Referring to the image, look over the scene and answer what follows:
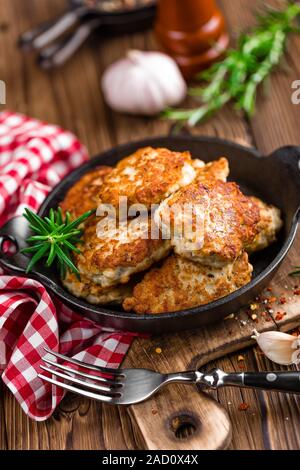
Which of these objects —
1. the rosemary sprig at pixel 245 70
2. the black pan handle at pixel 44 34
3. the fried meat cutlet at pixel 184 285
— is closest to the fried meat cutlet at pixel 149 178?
the fried meat cutlet at pixel 184 285

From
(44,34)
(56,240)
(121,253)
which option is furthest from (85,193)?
(44,34)

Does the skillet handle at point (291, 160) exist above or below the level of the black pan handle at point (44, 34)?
below

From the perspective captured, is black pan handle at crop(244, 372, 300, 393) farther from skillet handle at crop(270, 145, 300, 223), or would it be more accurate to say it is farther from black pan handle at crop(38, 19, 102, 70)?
black pan handle at crop(38, 19, 102, 70)

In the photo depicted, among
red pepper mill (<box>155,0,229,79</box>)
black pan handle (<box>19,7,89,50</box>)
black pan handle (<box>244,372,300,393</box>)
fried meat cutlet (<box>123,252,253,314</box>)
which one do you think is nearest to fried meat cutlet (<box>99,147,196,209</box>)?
fried meat cutlet (<box>123,252,253,314</box>)

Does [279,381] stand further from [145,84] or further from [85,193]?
[145,84]

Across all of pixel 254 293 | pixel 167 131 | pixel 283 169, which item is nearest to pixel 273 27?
pixel 167 131

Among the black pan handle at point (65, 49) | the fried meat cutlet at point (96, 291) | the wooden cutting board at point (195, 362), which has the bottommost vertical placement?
the wooden cutting board at point (195, 362)

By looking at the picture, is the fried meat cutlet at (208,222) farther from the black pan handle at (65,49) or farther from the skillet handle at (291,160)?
the black pan handle at (65,49)
